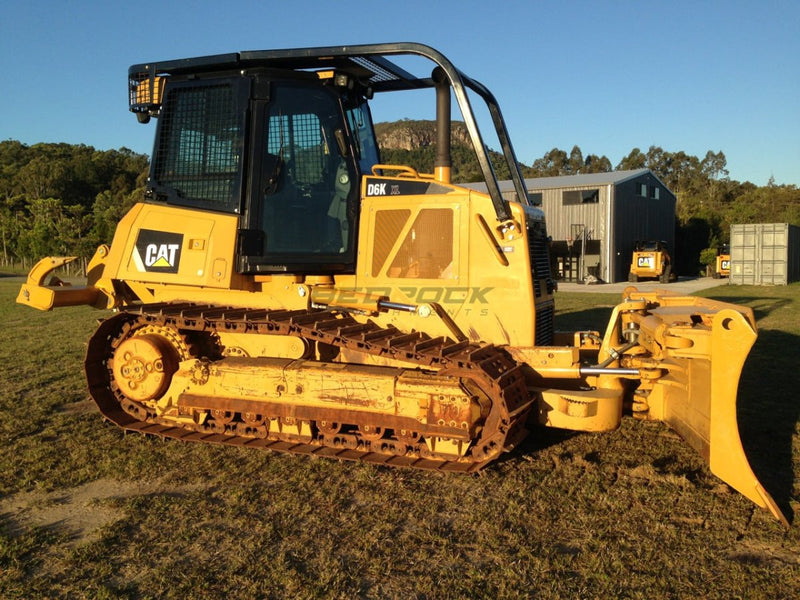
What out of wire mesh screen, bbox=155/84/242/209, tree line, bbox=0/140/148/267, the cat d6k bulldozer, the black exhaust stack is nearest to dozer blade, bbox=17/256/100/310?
the cat d6k bulldozer

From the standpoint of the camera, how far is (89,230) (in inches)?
1634

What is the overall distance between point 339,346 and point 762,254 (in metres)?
29.2

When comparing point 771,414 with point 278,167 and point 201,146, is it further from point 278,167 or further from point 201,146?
point 201,146

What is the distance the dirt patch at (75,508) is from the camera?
4.28 metres

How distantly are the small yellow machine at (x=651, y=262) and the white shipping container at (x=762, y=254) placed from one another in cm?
348

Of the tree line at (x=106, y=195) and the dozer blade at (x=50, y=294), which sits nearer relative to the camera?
the dozer blade at (x=50, y=294)

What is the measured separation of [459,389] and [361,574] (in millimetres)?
1696

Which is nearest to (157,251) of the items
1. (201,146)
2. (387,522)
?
(201,146)

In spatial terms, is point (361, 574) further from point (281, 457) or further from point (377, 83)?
point (377, 83)

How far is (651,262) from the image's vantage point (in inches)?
1281

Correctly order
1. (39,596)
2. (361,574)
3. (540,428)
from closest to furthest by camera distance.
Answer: (39,596) → (361,574) → (540,428)

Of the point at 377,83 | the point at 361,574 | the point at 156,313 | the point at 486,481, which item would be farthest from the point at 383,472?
the point at 377,83

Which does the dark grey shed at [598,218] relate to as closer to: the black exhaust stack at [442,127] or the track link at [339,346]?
the black exhaust stack at [442,127]

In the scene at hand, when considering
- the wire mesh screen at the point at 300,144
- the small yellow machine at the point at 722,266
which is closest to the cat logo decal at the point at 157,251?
the wire mesh screen at the point at 300,144
